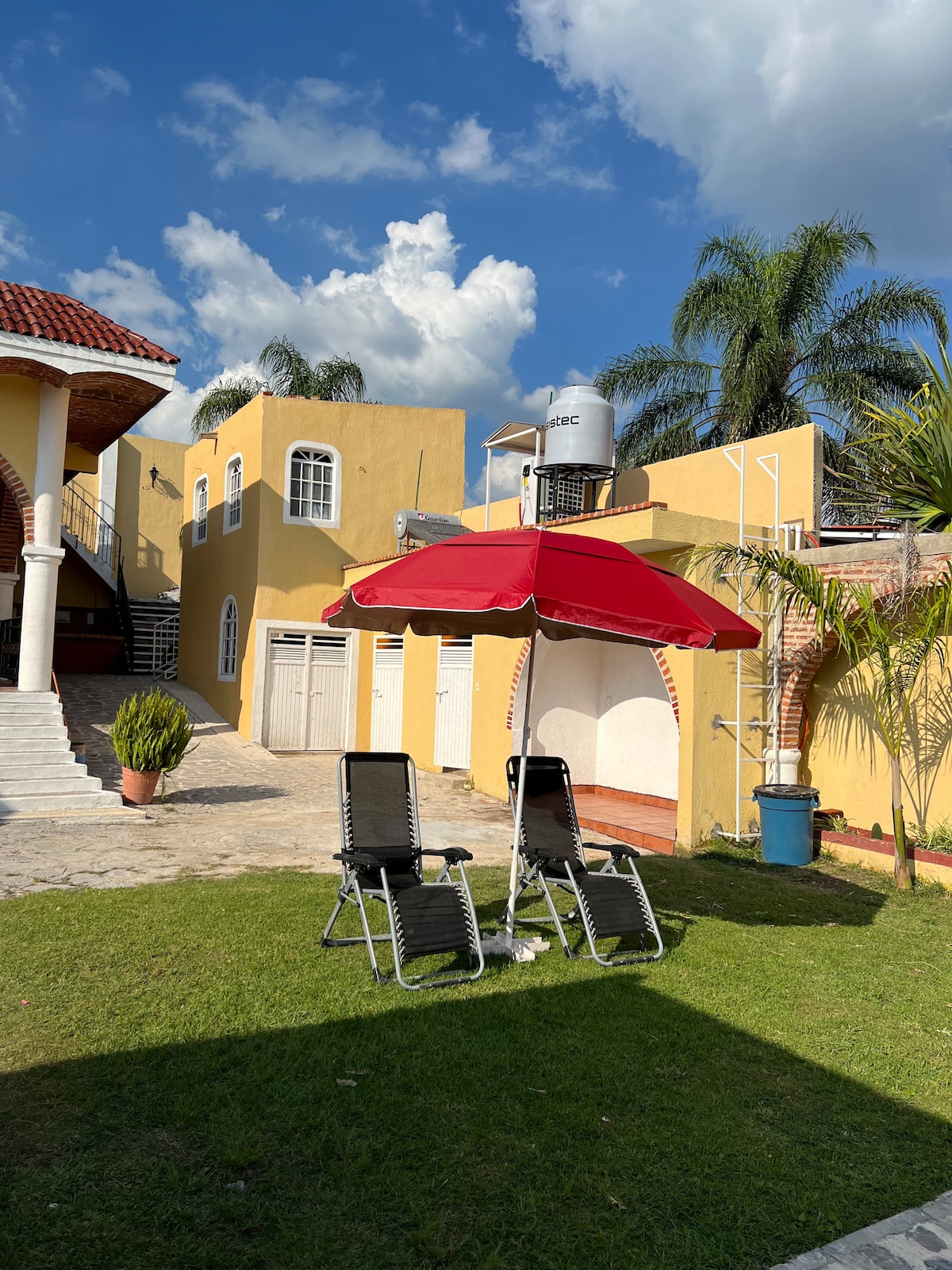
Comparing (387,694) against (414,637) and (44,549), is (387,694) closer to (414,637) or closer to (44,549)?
(414,637)

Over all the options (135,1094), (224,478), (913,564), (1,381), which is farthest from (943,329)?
(135,1094)

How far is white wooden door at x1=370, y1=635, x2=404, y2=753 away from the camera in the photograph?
15688mm

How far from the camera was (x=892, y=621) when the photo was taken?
8477 mm

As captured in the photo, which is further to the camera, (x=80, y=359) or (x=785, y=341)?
(x=785, y=341)

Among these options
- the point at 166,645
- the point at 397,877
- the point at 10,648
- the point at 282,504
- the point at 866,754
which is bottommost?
the point at 397,877

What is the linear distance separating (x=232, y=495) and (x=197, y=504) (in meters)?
2.43

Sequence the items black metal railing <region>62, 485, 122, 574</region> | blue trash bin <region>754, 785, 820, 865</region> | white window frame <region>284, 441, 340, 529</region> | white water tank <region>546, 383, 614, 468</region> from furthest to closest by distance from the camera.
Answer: black metal railing <region>62, 485, 122, 574</region>, white window frame <region>284, 441, 340, 529</region>, white water tank <region>546, 383, 614, 468</region>, blue trash bin <region>754, 785, 820, 865</region>

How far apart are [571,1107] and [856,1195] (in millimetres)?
1008

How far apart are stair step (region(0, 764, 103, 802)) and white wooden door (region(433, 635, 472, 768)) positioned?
4.86 metres

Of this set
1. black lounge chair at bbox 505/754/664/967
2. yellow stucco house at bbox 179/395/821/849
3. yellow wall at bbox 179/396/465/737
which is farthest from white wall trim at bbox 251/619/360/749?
black lounge chair at bbox 505/754/664/967

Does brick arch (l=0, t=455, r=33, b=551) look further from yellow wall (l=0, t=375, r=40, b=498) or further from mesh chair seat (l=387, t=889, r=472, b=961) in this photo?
mesh chair seat (l=387, t=889, r=472, b=961)

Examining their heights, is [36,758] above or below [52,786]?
above

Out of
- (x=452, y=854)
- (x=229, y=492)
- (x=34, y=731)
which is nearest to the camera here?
(x=452, y=854)

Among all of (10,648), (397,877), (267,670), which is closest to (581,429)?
(267,670)
